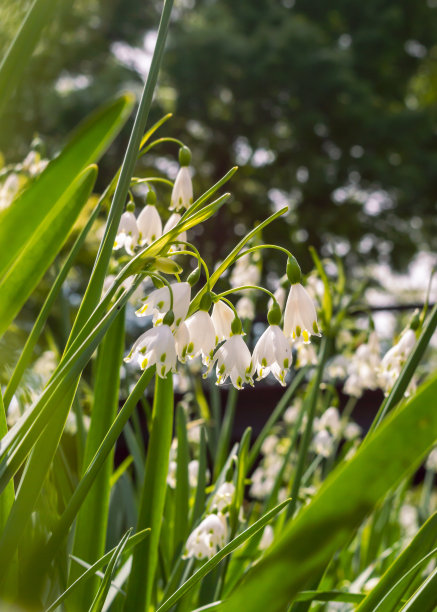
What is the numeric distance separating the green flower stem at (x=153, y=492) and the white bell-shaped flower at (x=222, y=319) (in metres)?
0.16

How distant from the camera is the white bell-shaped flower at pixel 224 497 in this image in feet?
4.28

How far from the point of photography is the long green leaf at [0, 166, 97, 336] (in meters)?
0.79

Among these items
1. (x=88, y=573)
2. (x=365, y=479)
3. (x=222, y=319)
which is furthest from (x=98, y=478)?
(x=365, y=479)

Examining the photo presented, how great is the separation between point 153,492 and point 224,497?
30 centimetres

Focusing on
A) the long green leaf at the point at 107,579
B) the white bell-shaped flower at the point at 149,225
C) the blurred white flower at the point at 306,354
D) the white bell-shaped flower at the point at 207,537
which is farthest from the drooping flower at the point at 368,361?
the long green leaf at the point at 107,579

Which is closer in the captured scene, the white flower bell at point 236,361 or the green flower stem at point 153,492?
the white flower bell at point 236,361

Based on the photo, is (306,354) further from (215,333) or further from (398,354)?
(215,333)

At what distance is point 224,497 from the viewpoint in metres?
1.32

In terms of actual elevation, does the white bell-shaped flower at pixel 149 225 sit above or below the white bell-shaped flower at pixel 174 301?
below

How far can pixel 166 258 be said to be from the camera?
2.77 ft

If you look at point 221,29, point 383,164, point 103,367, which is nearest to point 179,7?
point 221,29

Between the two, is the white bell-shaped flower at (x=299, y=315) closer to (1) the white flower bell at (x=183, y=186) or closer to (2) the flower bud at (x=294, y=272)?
(2) the flower bud at (x=294, y=272)

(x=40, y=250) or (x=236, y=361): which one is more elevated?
(x=40, y=250)

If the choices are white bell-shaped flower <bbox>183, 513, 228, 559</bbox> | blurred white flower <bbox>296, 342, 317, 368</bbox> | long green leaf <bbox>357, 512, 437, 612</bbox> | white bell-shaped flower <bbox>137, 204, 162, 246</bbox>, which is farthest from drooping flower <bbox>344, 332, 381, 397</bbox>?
long green leaf <bbox>357, 512, 437, 612</bbox>
